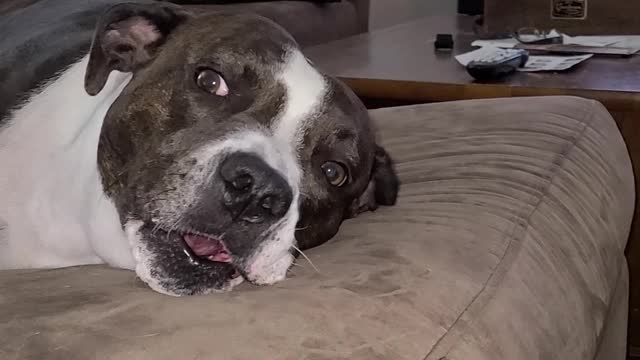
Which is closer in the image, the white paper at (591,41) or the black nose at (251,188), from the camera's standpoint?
the black nose at (251,188)

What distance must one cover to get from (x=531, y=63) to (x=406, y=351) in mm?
1885

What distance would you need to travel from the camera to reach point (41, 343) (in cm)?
94

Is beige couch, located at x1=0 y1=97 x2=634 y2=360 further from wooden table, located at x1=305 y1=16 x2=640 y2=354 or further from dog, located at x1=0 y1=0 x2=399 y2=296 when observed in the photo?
wooden table, located at x1=305 y1=16 x2=640 y2=354

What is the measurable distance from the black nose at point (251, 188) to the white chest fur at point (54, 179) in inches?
14.3

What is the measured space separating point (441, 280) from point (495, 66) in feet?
4.69

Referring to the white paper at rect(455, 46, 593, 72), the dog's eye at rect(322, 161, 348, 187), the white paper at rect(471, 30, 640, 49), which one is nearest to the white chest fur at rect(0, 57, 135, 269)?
the dog's eye at rect(322, 161, 348, 187)

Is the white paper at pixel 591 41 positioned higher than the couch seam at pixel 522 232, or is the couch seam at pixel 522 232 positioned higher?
the couch seam at pixel 522 232

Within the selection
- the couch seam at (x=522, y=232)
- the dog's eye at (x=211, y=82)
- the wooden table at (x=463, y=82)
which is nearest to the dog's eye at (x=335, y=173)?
the dog's eye at (x=211, y=82)

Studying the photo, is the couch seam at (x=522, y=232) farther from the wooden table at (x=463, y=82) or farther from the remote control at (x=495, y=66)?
the remote control at (x=495, y=66)

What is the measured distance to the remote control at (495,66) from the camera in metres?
2.50

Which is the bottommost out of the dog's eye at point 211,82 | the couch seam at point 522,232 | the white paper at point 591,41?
the white paper at point 591,41

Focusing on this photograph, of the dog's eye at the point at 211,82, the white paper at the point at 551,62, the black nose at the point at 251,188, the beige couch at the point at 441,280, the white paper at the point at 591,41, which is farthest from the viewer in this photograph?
the white paper at the point at 591,41

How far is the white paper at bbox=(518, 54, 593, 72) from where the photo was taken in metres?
2.65

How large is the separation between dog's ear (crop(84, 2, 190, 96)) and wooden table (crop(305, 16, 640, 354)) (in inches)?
38.8
